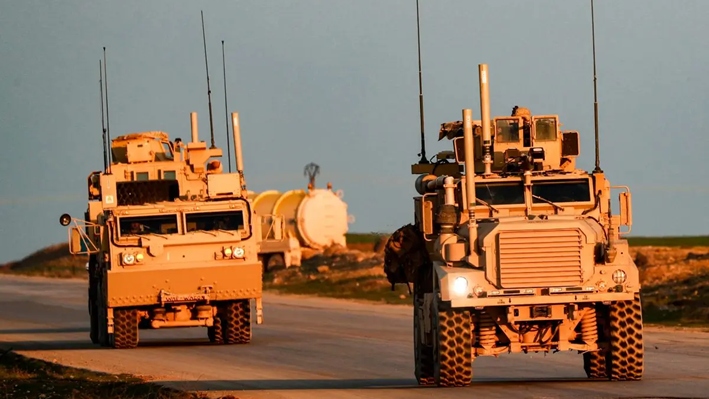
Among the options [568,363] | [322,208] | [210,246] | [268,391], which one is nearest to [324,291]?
[322,208]

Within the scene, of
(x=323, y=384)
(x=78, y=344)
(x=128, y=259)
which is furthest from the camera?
(x=78, y=344)

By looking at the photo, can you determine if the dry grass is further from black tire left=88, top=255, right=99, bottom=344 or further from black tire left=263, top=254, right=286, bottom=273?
black tire left=88, top=255, right=99, bottom=344

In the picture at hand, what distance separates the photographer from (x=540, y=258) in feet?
58.2

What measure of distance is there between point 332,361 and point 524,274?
810cm

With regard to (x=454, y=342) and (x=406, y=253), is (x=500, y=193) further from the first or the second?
(x=454, y=342)

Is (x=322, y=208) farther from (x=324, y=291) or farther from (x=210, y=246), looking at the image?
(x=210, y=246)

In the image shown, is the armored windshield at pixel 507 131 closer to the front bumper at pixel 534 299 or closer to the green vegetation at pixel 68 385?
the front bumper at pixel 534 299

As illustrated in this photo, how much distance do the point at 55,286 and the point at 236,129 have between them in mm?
33675

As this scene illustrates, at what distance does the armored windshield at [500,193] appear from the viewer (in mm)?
19469

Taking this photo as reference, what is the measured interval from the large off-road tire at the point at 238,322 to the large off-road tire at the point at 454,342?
11579 millimetres

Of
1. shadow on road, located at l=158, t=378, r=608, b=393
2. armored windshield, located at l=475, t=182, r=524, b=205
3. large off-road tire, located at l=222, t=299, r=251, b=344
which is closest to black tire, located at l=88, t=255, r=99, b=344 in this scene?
large off-road tire, located at l=222, t=299, r=251, b=344

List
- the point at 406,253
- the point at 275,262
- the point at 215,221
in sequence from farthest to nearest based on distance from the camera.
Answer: the point at 275,262, the point at 215,221, the point at 406,253

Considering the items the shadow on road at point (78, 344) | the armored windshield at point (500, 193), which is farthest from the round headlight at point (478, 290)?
the shadow on road at point (78, 344)

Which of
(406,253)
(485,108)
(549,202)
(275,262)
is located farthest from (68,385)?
(275,262)
